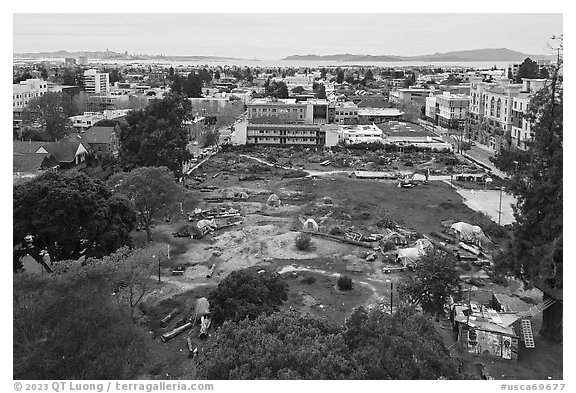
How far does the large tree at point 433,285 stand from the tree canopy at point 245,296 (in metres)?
1.90

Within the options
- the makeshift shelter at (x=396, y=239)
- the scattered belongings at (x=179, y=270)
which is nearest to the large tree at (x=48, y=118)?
the scattered belongings at (x=179, y=270)

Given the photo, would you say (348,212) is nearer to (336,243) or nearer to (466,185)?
(336,243)

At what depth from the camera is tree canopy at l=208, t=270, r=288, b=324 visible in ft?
25.4

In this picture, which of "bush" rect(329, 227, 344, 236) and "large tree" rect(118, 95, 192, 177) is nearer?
"bush" rect(329, 227, 344, 236)

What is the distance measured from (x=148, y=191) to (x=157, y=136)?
4582 mm

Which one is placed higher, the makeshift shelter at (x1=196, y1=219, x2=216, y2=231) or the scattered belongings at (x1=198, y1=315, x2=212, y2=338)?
the makeshift shelter at (x1=196, y1=219, x2=216, y2=231)

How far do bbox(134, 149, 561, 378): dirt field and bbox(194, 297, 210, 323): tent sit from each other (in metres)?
0.27

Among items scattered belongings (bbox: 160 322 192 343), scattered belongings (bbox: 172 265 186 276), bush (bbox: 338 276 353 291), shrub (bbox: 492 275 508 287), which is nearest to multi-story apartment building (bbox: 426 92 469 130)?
shrub (bbox: 492 275 508 287)

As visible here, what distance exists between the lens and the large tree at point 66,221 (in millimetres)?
9336

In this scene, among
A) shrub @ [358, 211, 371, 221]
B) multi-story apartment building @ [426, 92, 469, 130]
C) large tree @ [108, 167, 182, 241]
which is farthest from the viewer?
multi-story apartment building @ [426, 92, 469, 130]

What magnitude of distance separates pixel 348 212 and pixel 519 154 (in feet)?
22.4

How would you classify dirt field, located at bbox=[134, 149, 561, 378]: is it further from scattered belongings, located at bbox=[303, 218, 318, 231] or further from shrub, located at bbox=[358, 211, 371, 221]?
scattered belongings, located at bbox=[303, 218, 318, 231]

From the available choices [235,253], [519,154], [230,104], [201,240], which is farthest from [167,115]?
[230,104]

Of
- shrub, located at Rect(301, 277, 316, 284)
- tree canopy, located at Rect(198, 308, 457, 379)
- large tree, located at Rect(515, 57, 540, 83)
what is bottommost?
shrub, located at Rect(301, 277, 316, 284)
